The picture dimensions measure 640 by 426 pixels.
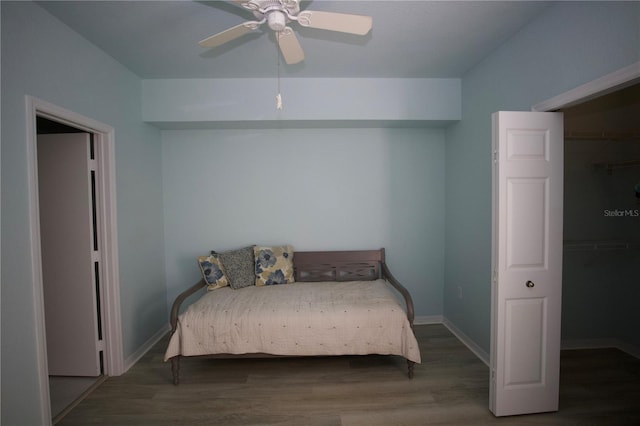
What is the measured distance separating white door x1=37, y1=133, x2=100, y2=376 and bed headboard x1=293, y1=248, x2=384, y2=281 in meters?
1.95

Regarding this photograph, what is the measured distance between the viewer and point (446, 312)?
3.61 m

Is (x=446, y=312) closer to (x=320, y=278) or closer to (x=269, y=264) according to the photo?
(x=320, y=278)

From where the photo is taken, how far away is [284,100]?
3.11 m

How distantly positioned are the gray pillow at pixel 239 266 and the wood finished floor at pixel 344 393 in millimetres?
756

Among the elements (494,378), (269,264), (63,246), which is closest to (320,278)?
(269,264)

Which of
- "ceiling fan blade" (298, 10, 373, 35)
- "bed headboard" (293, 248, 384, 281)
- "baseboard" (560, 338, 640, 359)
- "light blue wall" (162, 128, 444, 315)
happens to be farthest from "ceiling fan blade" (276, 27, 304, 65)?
"baseboard" (560, 338, 640, 359)

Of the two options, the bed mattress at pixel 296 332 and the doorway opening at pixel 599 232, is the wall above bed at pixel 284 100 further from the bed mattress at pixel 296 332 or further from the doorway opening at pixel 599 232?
the bed mattress at pixel 296 332

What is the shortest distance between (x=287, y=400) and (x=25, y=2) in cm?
317

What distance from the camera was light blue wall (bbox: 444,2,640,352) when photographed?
5.46ft

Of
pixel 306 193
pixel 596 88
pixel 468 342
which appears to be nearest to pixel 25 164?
pixel 306 193

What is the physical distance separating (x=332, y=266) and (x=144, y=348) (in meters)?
2.12

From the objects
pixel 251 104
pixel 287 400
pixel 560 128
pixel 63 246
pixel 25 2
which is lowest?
pixel 287 400

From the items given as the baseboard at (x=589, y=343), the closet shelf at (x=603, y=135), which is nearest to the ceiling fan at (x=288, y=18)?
the closet shelf at (x=603, y=135)

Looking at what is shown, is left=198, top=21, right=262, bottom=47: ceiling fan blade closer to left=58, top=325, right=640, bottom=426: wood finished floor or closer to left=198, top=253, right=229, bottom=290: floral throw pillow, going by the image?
left=198, top=253, right=229, bottom=290: floral throw pillow
